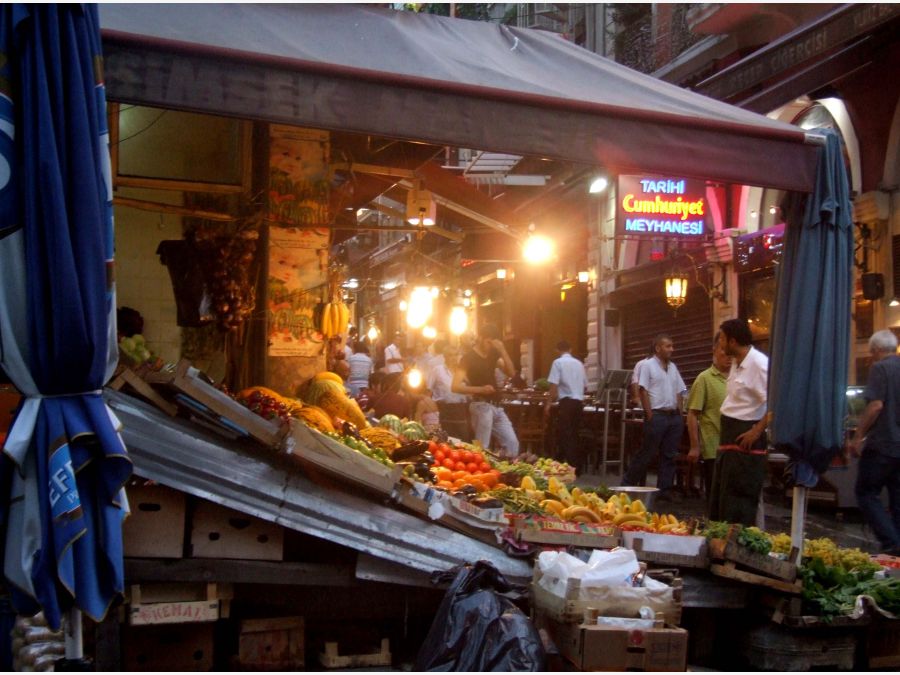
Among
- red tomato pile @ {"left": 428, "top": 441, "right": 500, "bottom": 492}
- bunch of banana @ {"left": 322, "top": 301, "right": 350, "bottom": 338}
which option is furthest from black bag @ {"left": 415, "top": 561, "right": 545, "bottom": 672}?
bunch of banana @ {"left": 322, "top": 301, "right": 350, "bottom": 338}

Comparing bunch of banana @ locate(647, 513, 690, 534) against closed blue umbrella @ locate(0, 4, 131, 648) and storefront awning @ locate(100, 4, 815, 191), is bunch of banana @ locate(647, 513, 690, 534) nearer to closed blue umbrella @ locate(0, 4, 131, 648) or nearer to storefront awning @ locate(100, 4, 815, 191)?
storefront awning @ locate(100, 4, 815, 191)

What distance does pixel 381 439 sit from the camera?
8594 millimetres

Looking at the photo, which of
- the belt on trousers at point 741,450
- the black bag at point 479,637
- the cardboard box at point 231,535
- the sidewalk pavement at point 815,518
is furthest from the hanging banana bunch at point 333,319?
the sidewalk pavement at point 815,518

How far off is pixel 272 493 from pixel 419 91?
2.52 metres

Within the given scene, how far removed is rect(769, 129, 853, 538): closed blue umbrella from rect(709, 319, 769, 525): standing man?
6.45 feet

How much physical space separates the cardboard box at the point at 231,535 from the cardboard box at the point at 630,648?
1907 mm

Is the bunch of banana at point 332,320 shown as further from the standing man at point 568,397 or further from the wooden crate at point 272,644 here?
the standing man at point 568,397

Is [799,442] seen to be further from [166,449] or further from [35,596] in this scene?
[35,596]

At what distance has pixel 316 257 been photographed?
9383 mm

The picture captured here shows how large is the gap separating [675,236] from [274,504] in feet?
38.6

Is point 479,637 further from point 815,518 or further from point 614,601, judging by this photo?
point 815,518

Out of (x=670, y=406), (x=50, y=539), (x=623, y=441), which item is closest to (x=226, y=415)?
(x=50, y=539)

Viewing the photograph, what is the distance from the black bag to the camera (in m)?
4.93

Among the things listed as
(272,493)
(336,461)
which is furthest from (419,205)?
(272,493)
